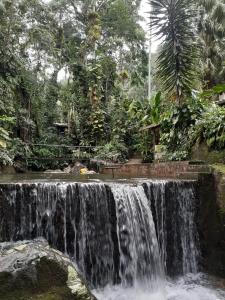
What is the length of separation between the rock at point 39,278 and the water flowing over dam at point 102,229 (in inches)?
87.5

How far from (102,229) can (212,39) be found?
52.8 feet

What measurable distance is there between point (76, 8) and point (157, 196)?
22242 mm

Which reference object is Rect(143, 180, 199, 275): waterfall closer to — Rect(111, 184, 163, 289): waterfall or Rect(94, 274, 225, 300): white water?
Rect(111, 184, 163, 289): waterfall

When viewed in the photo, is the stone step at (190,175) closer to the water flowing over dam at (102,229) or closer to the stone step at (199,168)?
the stone step at (199,168)

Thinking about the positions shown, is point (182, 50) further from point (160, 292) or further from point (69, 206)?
point (160, 292)

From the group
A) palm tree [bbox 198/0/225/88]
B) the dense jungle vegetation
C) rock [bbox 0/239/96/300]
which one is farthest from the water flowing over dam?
palm tree [bbox 198/0/225/88]

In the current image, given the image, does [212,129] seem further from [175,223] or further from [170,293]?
[170,293]

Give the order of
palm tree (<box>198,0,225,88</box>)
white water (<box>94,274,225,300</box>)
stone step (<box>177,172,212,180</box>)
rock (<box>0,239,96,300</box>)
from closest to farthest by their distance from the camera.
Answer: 1. rock (<box>0,239,96,300</box>)
2. white water (<box>94,274,225,300</box>)
3. stone step (<box>177,172,212,180</box>)
4. palm tree (<box>198,0,225,88</box>)

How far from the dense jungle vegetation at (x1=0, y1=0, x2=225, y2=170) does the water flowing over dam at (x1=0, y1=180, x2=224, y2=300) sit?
126 inches

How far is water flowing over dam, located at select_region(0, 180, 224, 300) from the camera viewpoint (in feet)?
23.9

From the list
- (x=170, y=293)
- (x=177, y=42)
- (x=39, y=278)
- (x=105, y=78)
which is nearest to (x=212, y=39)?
(x=105, y=78)

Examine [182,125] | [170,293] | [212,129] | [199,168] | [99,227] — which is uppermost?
[182,125]

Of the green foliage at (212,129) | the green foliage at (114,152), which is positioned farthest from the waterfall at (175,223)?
the green foliage at (114,152)

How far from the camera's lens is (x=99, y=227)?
7680 mm
